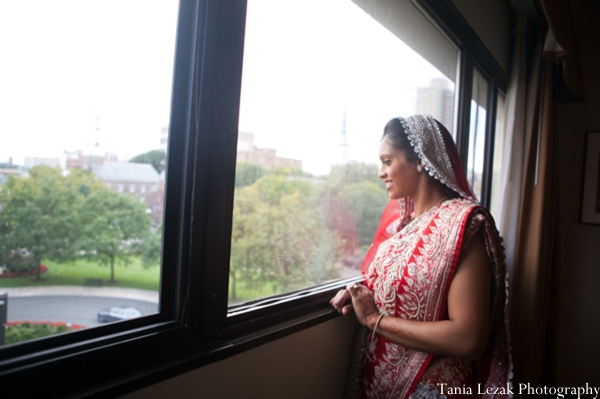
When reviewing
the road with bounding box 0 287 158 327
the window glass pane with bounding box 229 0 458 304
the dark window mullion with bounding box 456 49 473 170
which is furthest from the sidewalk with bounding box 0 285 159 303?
the dark window mullion with bounding box 456 49 473 170

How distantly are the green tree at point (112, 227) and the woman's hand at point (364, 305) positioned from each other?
2.11 ft

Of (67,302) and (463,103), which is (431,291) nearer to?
(67,302)

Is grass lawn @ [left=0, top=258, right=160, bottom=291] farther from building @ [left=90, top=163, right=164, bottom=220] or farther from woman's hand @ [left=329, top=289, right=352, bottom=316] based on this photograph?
woman's hand @ [left=329, top=289, right=352, bottom=316]

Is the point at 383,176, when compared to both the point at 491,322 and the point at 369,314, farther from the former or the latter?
the point at 491,322

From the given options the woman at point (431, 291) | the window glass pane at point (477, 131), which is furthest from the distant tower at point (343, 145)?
the window glass pane at point (477, 131)

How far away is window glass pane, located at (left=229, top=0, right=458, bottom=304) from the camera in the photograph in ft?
3.23

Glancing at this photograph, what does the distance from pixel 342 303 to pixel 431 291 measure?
268 mm

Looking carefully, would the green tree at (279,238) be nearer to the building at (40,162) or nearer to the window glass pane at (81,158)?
the window glass pane at (81,158)

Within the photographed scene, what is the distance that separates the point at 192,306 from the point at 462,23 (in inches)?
73.8

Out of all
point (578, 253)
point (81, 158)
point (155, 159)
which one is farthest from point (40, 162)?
point (578, 253)

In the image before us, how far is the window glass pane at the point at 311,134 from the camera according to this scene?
98 centimetres

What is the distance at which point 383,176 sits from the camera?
116 cm

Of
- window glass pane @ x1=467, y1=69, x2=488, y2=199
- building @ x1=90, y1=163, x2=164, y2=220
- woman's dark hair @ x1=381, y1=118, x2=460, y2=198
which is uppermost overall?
window glass pane @ x1=467, y1=69, x2=488, y2=199

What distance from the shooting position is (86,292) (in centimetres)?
61
